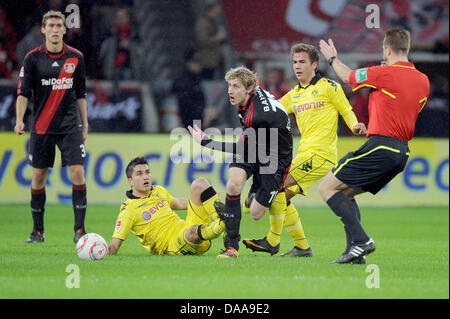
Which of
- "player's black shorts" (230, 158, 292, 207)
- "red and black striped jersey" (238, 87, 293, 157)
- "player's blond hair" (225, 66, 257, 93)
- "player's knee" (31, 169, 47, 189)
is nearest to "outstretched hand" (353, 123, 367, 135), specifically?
"red and black striped jersey" (238, 87, 293, 157)

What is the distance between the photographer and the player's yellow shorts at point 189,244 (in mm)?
7668

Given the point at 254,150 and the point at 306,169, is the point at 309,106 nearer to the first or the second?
the point at 306,169

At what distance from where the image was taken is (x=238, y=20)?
1712cm

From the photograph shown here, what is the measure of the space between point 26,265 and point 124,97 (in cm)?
805

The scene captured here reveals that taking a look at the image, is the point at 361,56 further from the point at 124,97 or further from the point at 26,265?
the point at 26,265

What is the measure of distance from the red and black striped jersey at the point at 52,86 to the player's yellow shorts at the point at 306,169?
8.18ft

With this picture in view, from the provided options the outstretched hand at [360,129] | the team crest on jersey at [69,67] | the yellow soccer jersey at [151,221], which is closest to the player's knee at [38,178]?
the team crest on jersey at [69,67]

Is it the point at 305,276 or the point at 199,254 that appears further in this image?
the point at 199,254

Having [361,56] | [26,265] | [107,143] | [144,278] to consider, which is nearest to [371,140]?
[144,278]

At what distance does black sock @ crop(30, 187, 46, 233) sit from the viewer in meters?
9.09

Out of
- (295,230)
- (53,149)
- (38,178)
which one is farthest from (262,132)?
(38,178)

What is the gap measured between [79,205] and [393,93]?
379cm

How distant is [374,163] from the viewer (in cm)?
686

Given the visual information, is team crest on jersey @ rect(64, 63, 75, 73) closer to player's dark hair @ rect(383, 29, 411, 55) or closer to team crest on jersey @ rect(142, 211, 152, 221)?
team crest on jersey @ rect(142, 211, 152, 221)
